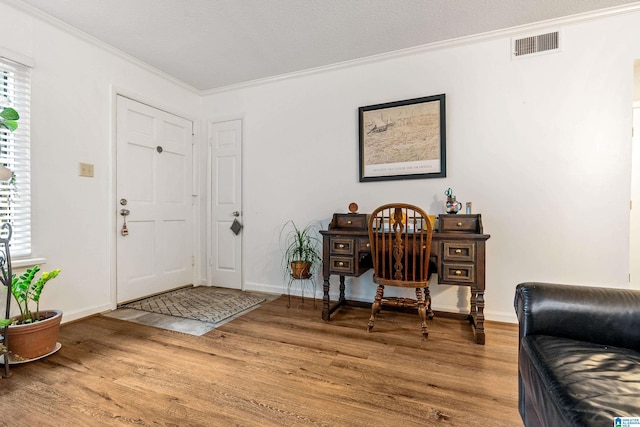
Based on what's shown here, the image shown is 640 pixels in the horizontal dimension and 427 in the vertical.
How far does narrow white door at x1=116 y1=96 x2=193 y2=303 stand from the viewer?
2.92m

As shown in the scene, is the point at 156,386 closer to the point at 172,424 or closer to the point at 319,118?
the point at 172,424

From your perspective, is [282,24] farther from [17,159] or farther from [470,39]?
[17,159]

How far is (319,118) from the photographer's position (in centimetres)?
317

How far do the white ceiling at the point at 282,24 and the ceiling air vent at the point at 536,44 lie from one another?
0.13 meters

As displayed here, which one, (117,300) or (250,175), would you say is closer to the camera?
(117,300)

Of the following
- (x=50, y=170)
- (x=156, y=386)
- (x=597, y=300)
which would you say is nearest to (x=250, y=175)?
(x=50, y=170)

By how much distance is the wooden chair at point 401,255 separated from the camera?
2.13 m

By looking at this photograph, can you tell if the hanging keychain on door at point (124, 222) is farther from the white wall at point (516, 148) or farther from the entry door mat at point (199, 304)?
the white wall at point (516, 148)

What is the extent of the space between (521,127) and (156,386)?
3.15m

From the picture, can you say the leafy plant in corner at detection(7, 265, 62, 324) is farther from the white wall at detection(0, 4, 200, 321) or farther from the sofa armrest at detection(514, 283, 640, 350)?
the sofa armrest at detection(514, 283, 640, 350)

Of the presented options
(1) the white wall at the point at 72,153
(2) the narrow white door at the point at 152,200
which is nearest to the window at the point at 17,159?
(1) the white wall at the point at 72,153

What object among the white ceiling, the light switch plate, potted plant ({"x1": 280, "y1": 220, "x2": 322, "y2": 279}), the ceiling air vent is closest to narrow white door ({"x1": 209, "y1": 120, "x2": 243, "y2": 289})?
potted plant ({"x1": 280, "y1": 220, "x2": 322, "y2": 279})

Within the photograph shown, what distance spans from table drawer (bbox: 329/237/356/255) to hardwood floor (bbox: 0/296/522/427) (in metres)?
0.60

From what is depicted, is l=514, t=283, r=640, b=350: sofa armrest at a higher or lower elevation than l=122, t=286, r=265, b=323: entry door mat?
higher
